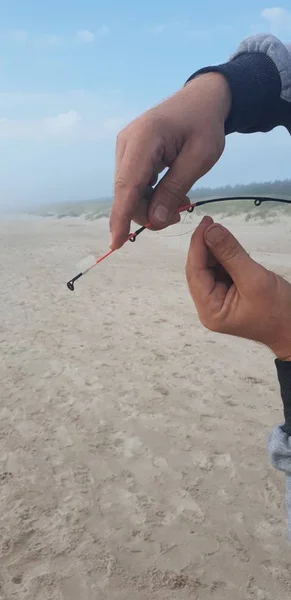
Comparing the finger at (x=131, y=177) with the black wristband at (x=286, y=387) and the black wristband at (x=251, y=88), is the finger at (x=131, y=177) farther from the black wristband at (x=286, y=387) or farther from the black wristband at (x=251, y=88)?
the black wristband at (x=286, y=387)

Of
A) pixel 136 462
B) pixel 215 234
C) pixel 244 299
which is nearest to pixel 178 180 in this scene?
pixel 215 234

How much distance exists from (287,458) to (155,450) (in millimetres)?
1207

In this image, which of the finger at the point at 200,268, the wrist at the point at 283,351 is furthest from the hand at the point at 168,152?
the wrist at the point at 283,351

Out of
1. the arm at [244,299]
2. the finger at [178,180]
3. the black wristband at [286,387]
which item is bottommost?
the black wristband at [286,387]

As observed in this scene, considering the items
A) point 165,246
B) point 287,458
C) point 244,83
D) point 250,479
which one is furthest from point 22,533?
point 165,246

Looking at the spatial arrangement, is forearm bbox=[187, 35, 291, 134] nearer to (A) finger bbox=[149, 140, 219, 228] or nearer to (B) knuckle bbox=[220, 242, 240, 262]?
(A) finger bbox=[149, 140, 219, 228]

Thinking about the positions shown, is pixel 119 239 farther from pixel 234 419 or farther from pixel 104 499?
pixel 234 419

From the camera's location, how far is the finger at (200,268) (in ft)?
3.06

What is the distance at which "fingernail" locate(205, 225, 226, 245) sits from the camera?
90 centimetres

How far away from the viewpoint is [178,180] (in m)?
1.01

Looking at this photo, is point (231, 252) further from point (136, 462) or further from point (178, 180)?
point (136, 462)

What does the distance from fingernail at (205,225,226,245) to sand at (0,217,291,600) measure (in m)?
1.02

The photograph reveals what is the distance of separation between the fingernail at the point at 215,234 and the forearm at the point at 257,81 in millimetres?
337

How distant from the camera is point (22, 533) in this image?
1.63 m
